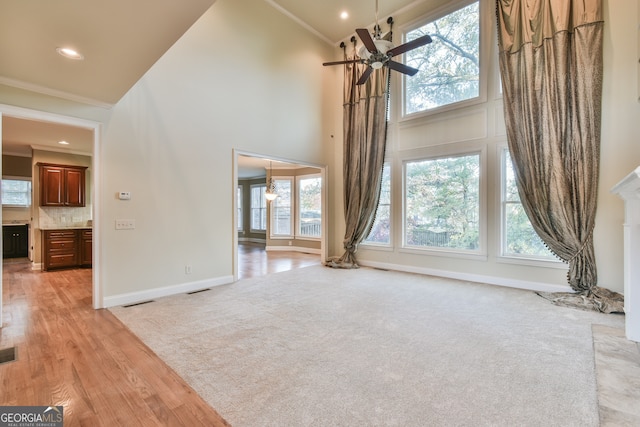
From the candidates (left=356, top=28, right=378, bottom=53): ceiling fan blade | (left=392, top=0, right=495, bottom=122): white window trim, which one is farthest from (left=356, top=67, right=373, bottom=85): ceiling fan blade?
(left=392, top=0, right=495, bottom=122): white window trim

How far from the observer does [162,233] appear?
13.7 ft

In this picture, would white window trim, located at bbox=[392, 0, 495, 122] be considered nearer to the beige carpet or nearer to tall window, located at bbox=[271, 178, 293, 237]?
the beige carpet

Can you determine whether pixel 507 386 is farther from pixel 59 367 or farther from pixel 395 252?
pixel 395 252

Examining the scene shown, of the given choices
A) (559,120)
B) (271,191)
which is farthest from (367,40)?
(271,191)

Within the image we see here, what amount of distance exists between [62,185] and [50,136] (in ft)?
4.96

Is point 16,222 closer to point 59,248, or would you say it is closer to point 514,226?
point 59,248

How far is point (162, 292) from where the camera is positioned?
414 cm

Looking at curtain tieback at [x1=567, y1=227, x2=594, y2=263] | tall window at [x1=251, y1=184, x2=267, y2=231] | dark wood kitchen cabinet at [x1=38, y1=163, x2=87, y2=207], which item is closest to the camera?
curtain tieback at [x1=567, y1=227, x2=594, y2=263]

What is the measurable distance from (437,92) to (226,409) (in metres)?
5.89

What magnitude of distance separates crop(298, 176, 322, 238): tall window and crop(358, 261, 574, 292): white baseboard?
3.21 metres

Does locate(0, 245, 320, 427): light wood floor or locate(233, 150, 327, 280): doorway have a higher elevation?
locate(233, 150, 327, 280): doorway

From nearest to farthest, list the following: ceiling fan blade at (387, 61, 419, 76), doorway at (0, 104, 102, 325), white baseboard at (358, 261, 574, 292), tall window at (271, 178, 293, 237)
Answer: doorway at (0, 104, 102, 325), ceiling fan blade at (387, 61, 419, 76), white baseboard at (358, 261, 574, 292), tall window at (271, 178, 293, 237)

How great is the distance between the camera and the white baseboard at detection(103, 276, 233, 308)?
371 centimetres

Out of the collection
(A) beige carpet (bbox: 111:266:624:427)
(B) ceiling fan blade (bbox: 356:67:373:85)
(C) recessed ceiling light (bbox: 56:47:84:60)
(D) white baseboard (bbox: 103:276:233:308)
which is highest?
(B) ceiling fan blade (bbox: 356:67:373:85)
